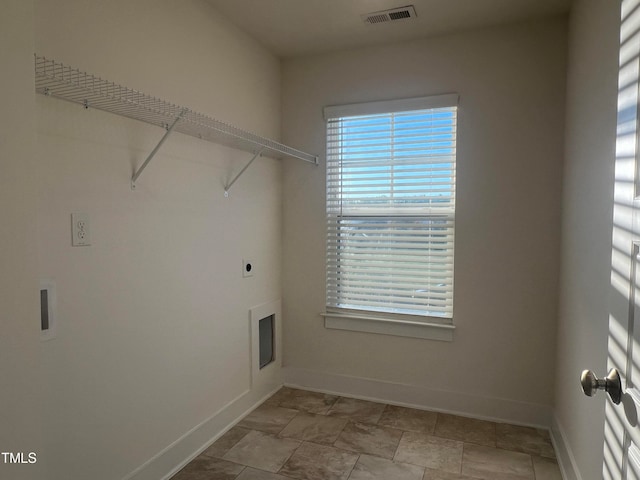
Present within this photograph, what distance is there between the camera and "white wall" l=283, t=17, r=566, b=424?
262cm

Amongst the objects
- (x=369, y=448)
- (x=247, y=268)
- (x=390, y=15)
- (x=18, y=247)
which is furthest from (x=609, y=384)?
(x=390, y=15)

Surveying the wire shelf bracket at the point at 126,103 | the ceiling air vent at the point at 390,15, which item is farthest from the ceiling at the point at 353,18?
the wire shelf bracket at the point at 126,103

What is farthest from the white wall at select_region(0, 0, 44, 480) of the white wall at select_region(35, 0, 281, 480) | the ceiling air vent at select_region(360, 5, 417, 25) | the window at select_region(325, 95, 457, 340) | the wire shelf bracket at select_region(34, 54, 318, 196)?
the window at select_region(325, 95, 457, 340)

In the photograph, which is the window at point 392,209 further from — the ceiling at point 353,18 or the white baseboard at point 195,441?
the white baseboard at point 195,441

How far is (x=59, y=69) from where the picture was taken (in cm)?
153

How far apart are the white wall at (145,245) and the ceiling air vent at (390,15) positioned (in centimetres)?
81

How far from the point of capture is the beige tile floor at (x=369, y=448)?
2.22 meters

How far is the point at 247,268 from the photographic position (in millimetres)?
2863

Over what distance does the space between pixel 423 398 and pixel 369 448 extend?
2.28 feet

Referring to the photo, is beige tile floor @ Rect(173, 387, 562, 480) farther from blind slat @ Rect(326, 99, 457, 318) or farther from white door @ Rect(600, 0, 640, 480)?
white door @ Rect(600, 0, 640, 480)

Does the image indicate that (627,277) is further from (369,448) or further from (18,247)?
(369,448)

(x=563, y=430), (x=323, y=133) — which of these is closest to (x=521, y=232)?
(x=563, y=430)

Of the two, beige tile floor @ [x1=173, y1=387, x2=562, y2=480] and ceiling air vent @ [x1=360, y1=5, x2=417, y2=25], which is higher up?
ceiling air vent @ [x1=360, y1=5, x2=417, y2=25]

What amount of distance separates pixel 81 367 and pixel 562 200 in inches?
106
